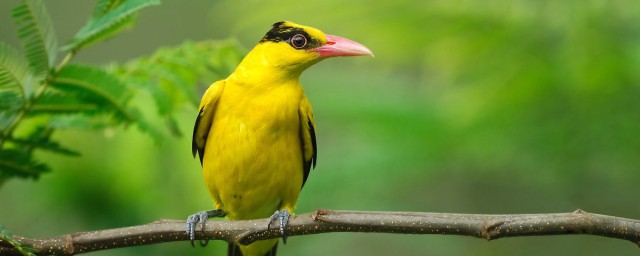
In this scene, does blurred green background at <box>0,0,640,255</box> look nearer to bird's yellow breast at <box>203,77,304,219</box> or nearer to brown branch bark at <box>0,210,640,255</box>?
bird's yellow breast at <box>203,77,304,219</box>

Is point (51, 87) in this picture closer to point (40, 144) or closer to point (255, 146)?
point (40, 144)

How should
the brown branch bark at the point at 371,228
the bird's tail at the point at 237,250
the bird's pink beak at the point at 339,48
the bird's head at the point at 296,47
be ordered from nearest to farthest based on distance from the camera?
the brown branch bark at the point at 371,228
the bird's pink beak at the point at 339,48
the bird's head at the point at 296,47
the bird's tail at the point at 237,250

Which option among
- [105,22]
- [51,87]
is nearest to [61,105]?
[51,87]

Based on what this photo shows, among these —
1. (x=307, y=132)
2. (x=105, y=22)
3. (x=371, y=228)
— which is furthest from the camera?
(x=307, y=132)

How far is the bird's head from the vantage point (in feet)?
12.1

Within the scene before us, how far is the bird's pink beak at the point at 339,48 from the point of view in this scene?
139 inches

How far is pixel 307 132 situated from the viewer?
3.96 m

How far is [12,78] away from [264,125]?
1.14 metres

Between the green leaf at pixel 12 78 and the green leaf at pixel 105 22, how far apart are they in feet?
0.52

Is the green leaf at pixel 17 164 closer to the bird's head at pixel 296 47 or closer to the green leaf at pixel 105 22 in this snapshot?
the green leaf at pixel 105 22

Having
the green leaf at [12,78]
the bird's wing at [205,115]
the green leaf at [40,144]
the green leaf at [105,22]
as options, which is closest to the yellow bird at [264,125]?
the bird's wing at [205,115]

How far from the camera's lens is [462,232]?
2.44 meters

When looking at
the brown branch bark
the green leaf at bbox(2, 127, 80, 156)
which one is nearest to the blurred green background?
the green leaf at bbox(2, 127, 80, 156)

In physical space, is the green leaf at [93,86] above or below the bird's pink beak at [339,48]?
below
